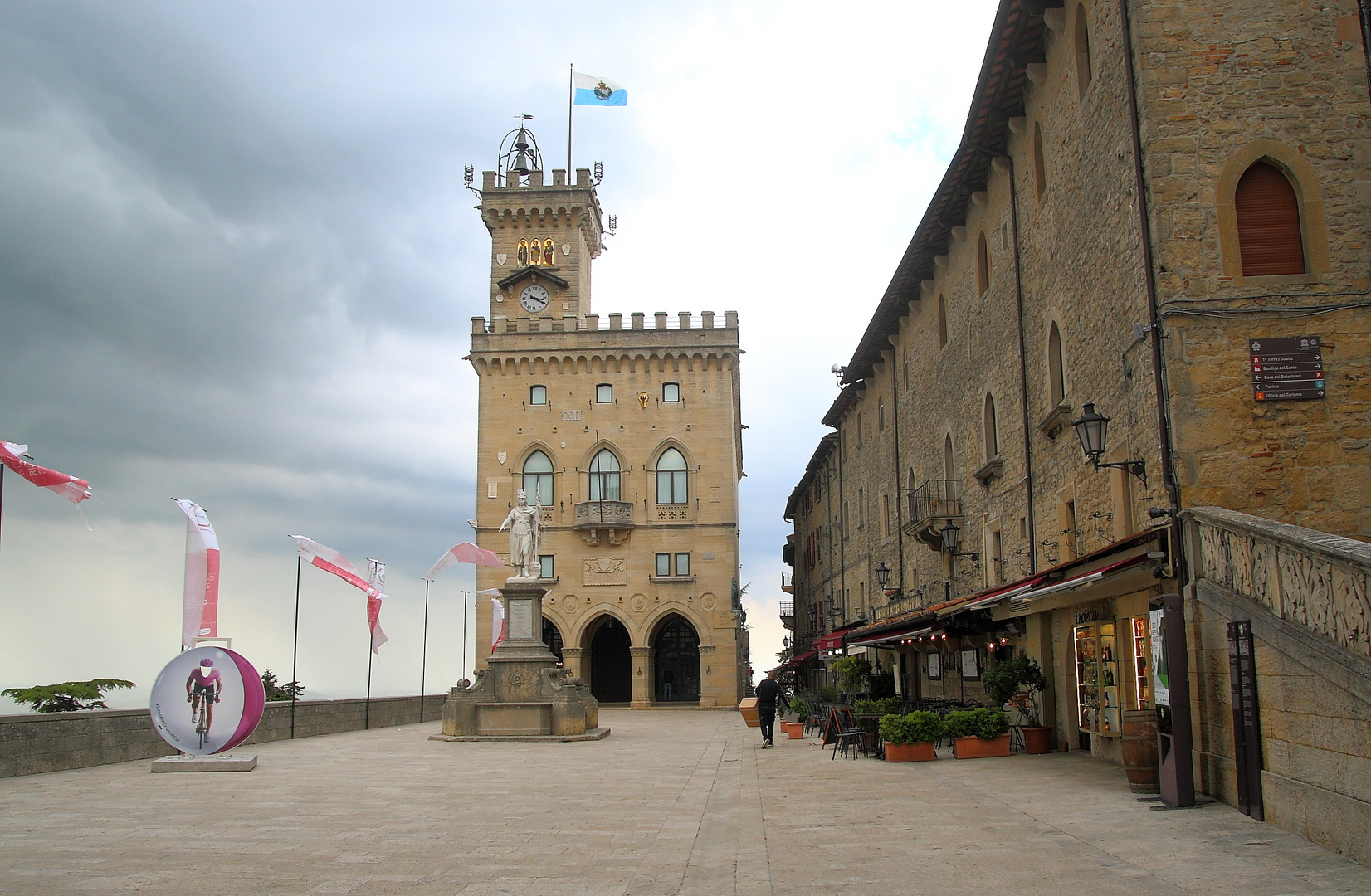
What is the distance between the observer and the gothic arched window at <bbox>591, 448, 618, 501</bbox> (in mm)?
46062

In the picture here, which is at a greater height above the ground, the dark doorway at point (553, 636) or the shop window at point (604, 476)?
the shop window at point (604, 476)

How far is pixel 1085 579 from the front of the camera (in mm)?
11102

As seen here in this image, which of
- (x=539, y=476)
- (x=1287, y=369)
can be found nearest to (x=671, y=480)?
(x=539, y=476)

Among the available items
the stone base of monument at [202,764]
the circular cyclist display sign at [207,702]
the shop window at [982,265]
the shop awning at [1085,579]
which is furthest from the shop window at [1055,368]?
the stone base of monument at [202,764]

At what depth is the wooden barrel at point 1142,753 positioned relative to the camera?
10789 millimetres

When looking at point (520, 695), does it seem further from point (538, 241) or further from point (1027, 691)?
point (538, 241)

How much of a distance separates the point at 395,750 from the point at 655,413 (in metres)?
27.5

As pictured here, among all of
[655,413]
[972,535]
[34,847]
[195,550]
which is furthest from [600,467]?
[34,847]

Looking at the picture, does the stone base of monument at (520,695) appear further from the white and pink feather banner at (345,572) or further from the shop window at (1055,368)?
the shop window at (1055,368)

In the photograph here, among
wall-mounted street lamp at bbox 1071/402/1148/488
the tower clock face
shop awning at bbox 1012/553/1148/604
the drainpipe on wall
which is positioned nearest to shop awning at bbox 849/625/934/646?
shop awning at bbox 1012/553/1148/604

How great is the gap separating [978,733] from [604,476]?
31.4 metres

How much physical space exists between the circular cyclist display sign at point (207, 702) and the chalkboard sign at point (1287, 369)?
1343 centimetres

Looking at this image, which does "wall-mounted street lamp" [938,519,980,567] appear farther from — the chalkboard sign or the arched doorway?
the arched doorway

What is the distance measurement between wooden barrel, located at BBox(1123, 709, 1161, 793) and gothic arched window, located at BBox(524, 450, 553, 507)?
120 ft
